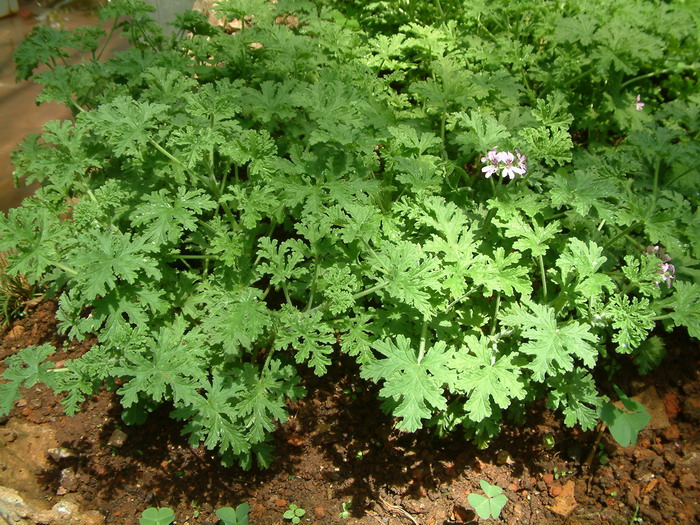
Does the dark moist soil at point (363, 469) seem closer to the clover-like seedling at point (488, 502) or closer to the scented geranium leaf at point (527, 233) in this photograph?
the clover-like seedling at point (488, 502)

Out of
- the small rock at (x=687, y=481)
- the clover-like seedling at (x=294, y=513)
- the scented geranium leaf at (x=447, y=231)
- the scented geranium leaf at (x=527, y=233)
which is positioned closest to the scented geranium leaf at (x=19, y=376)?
the clover-like seedling at (x=294, y=513)

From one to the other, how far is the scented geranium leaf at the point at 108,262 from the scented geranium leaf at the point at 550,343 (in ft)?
5.49

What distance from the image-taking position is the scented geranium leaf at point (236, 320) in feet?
8.12

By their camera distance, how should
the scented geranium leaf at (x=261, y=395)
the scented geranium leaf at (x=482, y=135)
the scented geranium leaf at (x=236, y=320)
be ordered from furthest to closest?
1. the scented geranium leaf at (x=482, y=135)
2. the scented geranium leaf at (x=261, y=395)
3. the scented geranium leaf at (x=236, y=320)

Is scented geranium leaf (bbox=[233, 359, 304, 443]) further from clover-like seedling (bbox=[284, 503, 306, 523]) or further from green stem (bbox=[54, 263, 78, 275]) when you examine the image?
green stem (bbox=[54, 263, 78, 275])

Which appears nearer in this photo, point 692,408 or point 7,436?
point 7,436

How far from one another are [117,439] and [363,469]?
4.32 ft

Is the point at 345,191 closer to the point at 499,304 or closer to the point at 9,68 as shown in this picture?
the point at 499,304

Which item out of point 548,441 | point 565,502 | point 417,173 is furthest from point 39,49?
point 565,502

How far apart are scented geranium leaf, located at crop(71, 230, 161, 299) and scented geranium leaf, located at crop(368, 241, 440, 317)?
1034mm

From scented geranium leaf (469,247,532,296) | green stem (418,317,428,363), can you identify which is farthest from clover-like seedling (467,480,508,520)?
scented geranium leaf (469,247,532,296)

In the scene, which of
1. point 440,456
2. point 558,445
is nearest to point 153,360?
point 440,456

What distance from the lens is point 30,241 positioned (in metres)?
2.65

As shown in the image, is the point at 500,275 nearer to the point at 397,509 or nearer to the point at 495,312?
the point at 495,312
